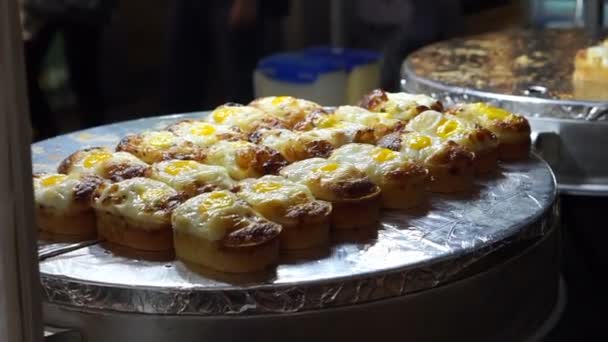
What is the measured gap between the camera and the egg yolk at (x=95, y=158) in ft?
6.05

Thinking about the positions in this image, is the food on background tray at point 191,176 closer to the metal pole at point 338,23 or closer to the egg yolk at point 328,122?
the egg yolk at point 328,122

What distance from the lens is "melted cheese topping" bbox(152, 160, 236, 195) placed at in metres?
1.72

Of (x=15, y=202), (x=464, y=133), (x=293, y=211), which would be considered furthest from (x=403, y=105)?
(x=15, y=202)

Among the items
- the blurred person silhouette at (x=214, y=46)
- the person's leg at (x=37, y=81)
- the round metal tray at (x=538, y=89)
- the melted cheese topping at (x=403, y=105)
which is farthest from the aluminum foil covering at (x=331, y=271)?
the person's leg at (x=37, y=81)

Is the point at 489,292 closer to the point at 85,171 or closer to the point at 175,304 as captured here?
the point at 175,304

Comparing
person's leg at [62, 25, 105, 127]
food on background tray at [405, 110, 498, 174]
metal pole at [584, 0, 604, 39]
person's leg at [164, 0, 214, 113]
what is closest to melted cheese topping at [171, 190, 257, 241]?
food on background tray at [405, 110, 498, 174]

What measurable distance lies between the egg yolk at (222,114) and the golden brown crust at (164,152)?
9.3 inches

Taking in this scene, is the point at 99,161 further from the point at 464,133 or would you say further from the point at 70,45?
the point at 70,45

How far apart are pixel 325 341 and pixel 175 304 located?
0.24 m

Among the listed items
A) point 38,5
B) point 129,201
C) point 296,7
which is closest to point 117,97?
point 296,7

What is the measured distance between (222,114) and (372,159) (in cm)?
50

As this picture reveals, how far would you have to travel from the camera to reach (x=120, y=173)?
5.89 ft

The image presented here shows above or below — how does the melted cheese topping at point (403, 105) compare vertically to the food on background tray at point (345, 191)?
above

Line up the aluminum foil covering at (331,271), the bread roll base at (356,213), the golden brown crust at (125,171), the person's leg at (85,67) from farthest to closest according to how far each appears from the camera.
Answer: the person's leg at (85,67) < the golden brown crust at (125,171) < the bread roll base at (356,213) < the aluminum foil covering at (331,271)
